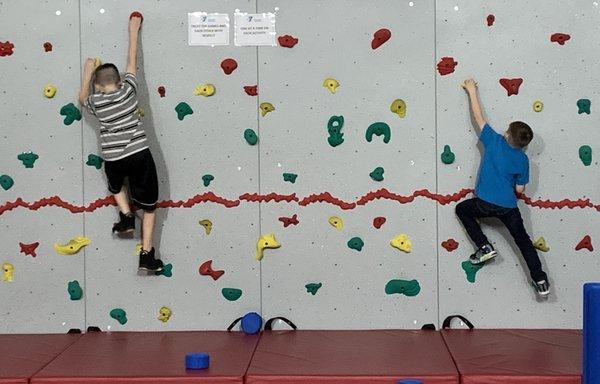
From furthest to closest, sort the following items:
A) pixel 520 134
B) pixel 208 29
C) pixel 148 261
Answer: pixel 208 29 < pixel 148 261 < pixel 520 134

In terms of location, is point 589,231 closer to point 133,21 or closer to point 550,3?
point 550,3

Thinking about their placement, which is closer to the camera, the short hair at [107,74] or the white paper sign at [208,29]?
the short hair at [107,74]

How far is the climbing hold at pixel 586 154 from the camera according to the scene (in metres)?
5.42

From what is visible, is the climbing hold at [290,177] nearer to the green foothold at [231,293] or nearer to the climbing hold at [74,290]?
the green foothold at [231,293]

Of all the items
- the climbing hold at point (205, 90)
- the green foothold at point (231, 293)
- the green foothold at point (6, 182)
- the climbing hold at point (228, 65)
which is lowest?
the green foothold at point (231, 293)

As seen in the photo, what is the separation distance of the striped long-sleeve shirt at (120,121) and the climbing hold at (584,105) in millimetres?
2702

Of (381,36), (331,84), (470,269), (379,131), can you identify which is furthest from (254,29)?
(470,269)

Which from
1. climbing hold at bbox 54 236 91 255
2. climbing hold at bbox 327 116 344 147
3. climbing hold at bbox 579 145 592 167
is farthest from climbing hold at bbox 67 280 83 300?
climbing hold at bbox 579 145 592 167

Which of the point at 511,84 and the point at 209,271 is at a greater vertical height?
the point at 511,84

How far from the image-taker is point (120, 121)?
526 centimetres

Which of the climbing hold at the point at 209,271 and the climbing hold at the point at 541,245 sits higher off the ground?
the climbing hold at the point at 541,245

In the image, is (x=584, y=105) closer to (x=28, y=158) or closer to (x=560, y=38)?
(x=560, y=38)

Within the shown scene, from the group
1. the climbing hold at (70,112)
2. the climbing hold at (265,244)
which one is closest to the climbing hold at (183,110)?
the climbing hold at (70,112)

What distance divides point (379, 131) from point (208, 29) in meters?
1.26
